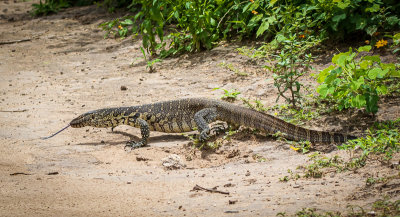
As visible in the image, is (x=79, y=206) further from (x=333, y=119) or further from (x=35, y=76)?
(x=35, y=76)

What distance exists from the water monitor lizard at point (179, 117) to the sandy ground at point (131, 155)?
23cm

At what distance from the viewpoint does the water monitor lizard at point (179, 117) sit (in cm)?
711

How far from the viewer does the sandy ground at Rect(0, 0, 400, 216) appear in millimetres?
4699

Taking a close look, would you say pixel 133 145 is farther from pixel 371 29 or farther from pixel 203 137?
pixel 371 29

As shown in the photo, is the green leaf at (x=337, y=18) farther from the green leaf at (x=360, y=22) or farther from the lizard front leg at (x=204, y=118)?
the lizard front leg at (x=204, y=118)

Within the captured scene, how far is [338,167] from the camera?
522 centimetres

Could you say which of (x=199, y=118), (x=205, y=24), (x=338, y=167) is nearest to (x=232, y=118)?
(x=199, y=118)

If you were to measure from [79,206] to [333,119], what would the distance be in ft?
12.8

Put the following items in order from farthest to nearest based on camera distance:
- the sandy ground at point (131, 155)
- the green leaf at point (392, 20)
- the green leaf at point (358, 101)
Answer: the green leaf at point (392, 20)
the green leaf at point (358, 101)
the sandy ground at point (131, 155)

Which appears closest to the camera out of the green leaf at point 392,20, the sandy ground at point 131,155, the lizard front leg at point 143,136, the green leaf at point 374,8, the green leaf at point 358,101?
the sandy ground at point 131,155

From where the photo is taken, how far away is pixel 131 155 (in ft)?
22.9

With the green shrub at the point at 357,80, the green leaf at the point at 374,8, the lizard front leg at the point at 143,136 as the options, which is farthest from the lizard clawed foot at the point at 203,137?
the green leaf at the point at 374,8

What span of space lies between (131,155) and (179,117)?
1.20 metres

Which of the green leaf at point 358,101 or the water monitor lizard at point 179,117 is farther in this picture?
the water monitor lizard at point 179,117
